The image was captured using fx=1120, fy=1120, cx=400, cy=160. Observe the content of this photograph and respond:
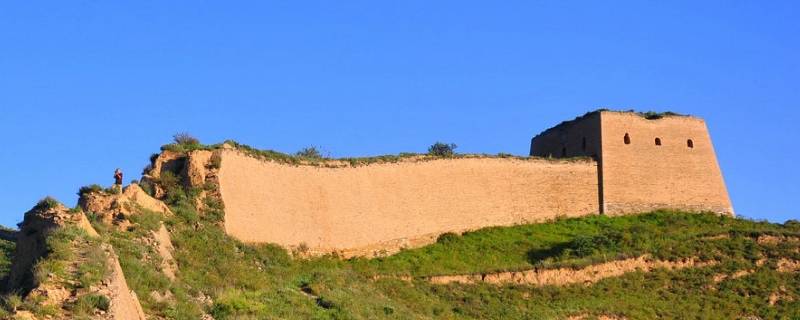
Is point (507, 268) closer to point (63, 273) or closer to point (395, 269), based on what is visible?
point (395, 269)

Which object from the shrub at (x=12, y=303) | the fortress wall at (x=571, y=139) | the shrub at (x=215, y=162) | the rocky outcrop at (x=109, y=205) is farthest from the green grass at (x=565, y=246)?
the shrub at (x=12, y=303)

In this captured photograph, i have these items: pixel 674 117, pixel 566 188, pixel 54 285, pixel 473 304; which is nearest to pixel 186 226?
pixel 473 304

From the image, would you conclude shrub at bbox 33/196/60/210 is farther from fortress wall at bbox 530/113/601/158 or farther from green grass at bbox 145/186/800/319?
fortress wall at bbox 530/113/601/158

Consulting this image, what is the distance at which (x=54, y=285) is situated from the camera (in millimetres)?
14094

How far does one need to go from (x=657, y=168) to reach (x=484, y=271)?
527 inches

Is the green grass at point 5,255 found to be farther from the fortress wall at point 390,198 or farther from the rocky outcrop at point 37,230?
the fortress wall at point 390,198

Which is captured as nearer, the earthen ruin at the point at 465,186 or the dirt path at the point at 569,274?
the dirt path at the point at 569,274

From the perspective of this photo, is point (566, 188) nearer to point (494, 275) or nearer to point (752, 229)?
point (752, 229)

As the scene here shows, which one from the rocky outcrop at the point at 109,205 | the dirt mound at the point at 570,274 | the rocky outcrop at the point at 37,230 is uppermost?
the rocky outcrop at the point at 109,205

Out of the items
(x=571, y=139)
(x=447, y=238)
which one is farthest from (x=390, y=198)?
(x=571, y=139)

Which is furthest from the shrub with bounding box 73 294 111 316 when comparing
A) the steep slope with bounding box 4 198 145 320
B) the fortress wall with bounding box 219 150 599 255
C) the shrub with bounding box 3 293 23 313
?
the fortress wall with bounding box 219 150 599 255

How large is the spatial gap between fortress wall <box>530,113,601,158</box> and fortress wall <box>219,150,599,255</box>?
4.54 feet

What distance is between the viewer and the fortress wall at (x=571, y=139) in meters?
40.3

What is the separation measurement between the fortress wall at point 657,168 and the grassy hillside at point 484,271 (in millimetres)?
1213
